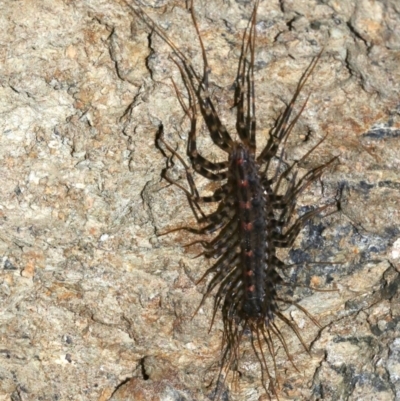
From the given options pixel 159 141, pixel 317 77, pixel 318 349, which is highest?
pixel 317 77

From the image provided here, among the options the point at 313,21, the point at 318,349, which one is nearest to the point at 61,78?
the point at 313,21

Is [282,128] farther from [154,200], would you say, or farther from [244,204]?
[154,200]

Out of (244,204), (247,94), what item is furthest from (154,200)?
(247,94)

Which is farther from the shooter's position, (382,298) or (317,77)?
(382,298)

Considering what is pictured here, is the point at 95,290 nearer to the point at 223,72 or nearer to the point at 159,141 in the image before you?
the point at 159,141

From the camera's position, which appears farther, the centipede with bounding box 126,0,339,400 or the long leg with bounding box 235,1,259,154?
the centipede with bounding box 126,0,339,400
